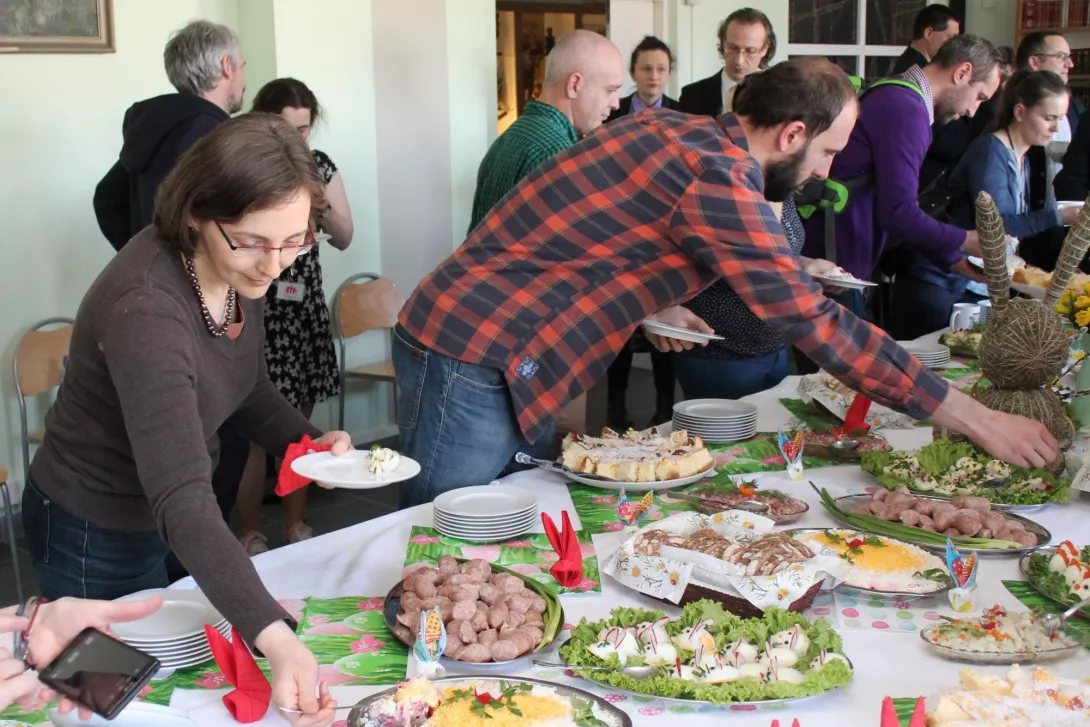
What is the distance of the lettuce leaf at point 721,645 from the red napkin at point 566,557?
17cm

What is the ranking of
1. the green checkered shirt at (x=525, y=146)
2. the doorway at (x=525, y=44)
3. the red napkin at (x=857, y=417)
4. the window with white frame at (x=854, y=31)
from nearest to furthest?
the red napkin at (x=857, y=417)
the green checkered shirt at (x=525, y=146)
the window with white frame at (x=854, y=31)
the doorway at (x=525, y=44)

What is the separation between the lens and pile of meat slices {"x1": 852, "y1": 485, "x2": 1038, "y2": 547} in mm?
1730

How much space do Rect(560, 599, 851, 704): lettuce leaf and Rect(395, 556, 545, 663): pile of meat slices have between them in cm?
7

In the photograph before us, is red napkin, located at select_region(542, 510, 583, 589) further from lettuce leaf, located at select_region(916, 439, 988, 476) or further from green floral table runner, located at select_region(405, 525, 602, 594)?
lettuce leaf, located at select_region(916, 439, 988, 476)

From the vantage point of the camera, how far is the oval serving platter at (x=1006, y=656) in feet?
4.40

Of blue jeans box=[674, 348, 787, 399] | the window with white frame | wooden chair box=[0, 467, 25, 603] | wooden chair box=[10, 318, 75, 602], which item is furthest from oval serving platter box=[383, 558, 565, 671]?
the window with white frame

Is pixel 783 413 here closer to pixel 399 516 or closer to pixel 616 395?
pixel 399 516

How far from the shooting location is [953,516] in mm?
1747

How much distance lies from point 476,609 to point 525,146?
1763 millimetres

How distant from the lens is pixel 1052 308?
2209mm

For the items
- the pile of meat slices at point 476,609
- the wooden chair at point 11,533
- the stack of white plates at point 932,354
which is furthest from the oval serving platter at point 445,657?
the wooden chair at point 11,533

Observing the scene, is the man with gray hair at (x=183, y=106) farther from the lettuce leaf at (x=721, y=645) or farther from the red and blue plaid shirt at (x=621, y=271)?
the lettuce leaf at (x=721, y=645)

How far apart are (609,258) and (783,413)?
0.88m

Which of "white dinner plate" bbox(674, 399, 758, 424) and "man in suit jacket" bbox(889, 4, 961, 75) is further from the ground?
"man in suit jacket" bbox(889, 4, 961, 75)
